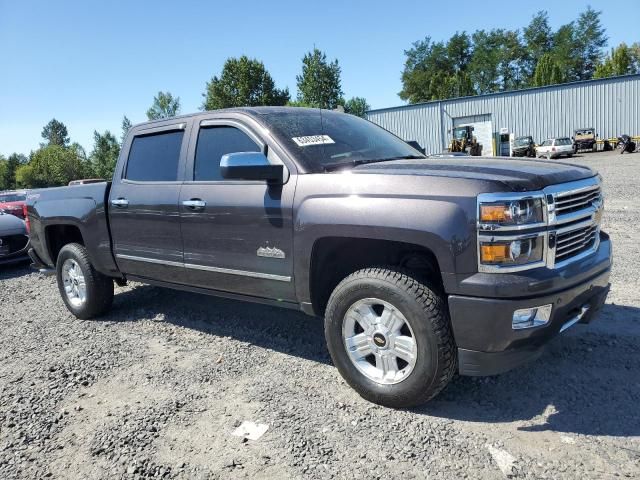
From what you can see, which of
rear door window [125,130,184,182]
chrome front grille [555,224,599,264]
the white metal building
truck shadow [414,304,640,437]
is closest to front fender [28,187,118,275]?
rear door window [125,130,184,182]

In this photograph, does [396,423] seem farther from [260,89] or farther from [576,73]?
[576,73]

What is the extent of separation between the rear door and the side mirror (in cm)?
102

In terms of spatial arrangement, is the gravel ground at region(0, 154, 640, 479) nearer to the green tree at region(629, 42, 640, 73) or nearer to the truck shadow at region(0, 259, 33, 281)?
the truck shadow at region(0, 259, 33, 281)

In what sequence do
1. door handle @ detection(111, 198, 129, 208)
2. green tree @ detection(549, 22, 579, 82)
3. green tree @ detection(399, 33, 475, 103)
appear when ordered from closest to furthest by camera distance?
door handle @ detection(111, 198, 129, 208), green tree @ detection(549, 22, 579, 82), green tree @ detection(399, 33, 475, 103)

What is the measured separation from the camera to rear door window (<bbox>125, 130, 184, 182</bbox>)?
4.36 meters

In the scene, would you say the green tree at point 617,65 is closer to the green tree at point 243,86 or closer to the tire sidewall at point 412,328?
the green tree at point 243,86

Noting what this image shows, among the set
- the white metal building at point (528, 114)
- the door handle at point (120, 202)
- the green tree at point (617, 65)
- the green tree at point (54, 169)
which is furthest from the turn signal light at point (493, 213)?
the green tree at point (54, 169)

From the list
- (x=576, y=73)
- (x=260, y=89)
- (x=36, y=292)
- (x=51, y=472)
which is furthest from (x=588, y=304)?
(x=576, y=73)

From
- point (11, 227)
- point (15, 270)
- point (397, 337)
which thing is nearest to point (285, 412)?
point (397, 337)

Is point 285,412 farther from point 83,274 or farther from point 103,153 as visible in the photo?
point 103,153

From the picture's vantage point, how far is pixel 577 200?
2.98 meters

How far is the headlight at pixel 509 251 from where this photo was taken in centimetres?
260

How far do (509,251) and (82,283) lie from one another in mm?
4520

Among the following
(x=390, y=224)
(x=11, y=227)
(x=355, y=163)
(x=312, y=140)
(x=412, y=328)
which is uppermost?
(x=312, y=140)
